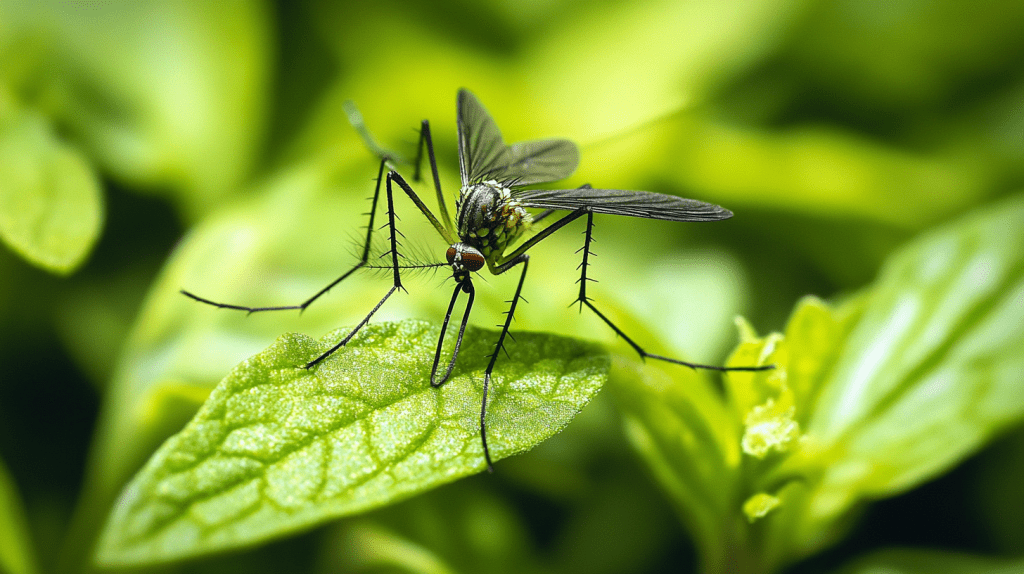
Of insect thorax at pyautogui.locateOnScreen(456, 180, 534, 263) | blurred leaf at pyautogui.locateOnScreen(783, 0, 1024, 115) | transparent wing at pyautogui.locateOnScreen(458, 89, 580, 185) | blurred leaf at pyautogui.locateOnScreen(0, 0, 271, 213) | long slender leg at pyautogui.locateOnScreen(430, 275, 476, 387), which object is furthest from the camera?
blurred leaf at pyautogui.locateOnScreen(783, 0, 1024, 115)

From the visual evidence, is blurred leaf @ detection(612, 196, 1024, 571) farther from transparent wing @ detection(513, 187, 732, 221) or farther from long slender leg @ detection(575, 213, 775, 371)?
transparent wing @ detection(513, 187, 732, 221)

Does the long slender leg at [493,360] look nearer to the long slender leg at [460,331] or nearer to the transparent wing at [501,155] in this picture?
Result: the long slender leg at [460,331]

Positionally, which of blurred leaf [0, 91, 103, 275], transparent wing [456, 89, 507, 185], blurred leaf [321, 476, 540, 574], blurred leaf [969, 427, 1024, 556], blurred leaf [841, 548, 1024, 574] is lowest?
blurred leaf [969, 427, 1024, 556]

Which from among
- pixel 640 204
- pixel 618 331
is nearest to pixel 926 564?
pixel 618 331

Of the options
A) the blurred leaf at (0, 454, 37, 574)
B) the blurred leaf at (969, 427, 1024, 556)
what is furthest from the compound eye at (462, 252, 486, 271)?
the blurred leaf at (969, 427, 1024, 556)

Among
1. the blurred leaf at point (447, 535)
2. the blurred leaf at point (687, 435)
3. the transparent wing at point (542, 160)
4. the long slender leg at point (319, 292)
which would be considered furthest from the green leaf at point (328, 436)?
the transparent wing at point (542, 160)

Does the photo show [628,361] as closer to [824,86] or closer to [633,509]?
[633,509]

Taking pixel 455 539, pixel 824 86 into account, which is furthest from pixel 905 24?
pixel 455 539
